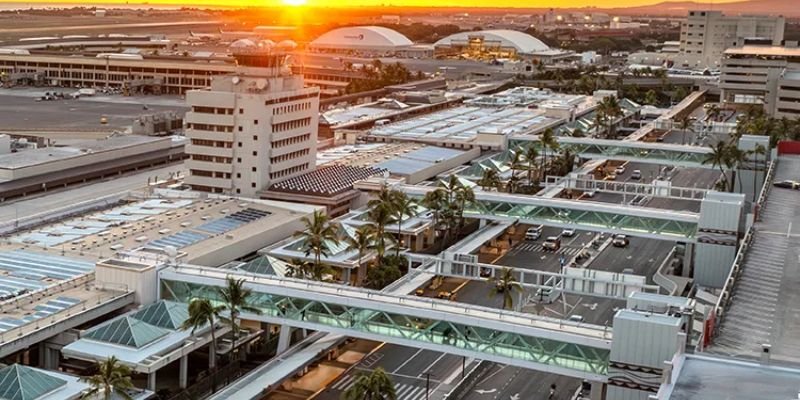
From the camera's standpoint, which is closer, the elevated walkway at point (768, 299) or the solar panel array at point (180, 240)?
the elevated walkway at point (768, 299)

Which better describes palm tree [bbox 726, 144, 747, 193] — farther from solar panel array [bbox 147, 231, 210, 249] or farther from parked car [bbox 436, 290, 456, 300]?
solar panel array [bbox 147, 231, 210, 249]

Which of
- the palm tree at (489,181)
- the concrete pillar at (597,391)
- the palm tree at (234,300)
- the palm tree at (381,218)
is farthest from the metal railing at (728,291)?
the palm tree at (489,181)

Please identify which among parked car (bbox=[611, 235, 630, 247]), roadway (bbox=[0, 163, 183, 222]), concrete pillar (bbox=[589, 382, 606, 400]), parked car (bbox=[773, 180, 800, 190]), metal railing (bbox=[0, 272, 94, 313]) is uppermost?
parked car (bbox=[773, 180, 800, 190])

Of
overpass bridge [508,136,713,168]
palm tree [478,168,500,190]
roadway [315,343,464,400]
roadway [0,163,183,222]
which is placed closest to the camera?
roadway [315,343,464,400]

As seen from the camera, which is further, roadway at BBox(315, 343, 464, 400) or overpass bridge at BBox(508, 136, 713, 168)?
overpass bridge at BBox(508, 136, 713, 168)

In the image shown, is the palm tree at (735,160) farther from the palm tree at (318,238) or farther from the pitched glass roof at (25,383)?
the pitched glass roof at (25,383)

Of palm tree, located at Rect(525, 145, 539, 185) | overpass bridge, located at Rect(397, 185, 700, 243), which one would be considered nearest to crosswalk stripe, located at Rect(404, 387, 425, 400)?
overpass bridge, located at Rect(397, 185, 700, 243)
